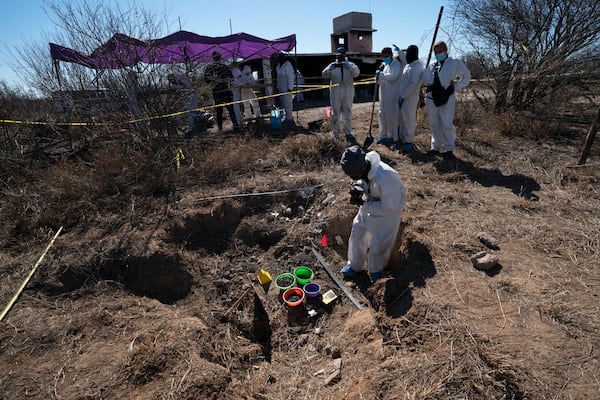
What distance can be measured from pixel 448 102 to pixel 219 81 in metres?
5.60

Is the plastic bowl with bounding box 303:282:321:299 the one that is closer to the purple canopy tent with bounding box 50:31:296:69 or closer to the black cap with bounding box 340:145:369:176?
the black cap with bounding box 340:145:369:176

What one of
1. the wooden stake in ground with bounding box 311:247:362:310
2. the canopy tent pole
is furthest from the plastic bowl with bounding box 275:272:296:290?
the canopy tent pole

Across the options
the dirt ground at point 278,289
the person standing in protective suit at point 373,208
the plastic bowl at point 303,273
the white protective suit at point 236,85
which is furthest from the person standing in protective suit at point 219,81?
the person standing in protective suit at point 373,208

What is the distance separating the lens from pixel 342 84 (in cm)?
676

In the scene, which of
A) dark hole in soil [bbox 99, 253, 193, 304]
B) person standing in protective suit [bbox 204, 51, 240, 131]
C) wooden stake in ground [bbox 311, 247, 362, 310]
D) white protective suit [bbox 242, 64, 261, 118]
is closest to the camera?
wooden stake in ground [bbox 311, 247, 362, 310]

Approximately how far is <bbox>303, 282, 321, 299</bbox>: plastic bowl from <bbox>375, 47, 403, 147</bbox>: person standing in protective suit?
3949mm

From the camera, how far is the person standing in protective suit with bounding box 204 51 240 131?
8.29 m

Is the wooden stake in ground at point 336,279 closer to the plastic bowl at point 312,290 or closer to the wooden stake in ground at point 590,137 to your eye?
the plastic bowl at point 312,290

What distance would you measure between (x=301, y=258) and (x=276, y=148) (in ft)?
10.8

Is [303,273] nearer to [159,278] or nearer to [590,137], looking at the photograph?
[159,278]

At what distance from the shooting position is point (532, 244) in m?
3.10

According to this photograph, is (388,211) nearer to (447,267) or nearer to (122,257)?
(447,267)

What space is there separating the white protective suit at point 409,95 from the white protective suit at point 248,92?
4.19 meters

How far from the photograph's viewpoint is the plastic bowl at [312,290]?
10.9 ft
